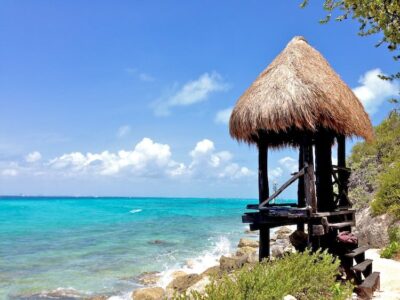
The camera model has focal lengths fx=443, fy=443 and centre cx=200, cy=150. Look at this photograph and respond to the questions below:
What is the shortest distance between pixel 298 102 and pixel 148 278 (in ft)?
34.9

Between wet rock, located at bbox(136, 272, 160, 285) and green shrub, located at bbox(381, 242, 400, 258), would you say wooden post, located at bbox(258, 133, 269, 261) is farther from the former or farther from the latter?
wet rock, located at bbox(136, 272, 160, 285)

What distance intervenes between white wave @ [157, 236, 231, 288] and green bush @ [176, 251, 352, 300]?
8991mm

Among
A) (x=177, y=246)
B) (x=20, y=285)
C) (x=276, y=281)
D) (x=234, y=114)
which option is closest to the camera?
(x=276, y=281)

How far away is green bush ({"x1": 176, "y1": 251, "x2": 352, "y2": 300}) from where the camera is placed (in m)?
5.82

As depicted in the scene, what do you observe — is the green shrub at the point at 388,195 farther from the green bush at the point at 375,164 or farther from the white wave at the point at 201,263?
the white wave at the point at 201,263

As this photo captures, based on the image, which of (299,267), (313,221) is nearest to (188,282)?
(313,221)

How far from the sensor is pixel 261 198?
967 cm

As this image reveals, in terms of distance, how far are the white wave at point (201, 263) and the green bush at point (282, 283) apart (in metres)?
8.99

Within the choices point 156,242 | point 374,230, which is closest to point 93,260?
point 156,242

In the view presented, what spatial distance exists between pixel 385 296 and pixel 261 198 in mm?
3044

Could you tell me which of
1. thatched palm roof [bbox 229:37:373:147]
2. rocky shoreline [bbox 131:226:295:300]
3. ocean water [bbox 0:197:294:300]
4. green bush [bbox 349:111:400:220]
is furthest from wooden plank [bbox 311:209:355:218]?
ocean water [bbox 0:197:294:300]

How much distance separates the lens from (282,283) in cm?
616

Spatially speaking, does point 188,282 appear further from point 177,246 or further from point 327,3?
point 177,246

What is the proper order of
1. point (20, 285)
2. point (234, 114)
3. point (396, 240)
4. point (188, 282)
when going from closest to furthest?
point (234, 114)
point (396, 240)
point (188, 282)
point (20, 285)
